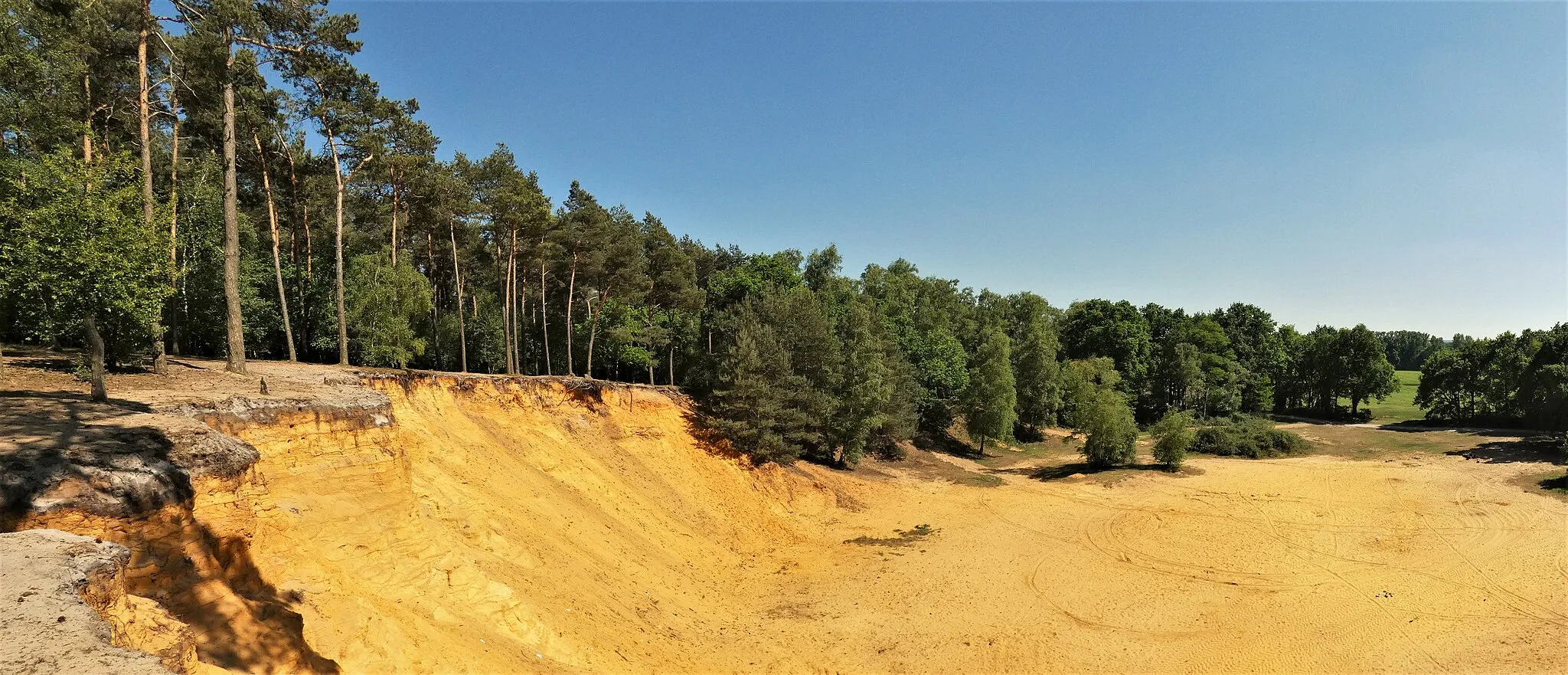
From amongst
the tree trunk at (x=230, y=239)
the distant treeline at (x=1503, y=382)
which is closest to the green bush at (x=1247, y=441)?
the distant treeline at (x=1503, y=382)

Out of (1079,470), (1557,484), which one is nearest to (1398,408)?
(1557,484)

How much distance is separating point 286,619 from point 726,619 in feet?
37.8

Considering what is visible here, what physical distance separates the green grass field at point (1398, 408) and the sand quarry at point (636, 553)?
41047 mm

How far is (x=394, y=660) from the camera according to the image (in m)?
9.90

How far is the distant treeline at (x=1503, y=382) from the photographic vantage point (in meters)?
47.1

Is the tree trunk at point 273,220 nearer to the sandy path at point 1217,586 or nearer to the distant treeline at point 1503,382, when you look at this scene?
the sandy path at point 1217,586

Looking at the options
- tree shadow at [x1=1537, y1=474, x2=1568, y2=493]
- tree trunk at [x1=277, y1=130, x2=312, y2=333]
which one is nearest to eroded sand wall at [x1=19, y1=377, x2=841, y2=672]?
tree trunk at [x1=277, y1=130, x2=312, y2=333]

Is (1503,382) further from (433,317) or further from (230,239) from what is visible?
(433,317)

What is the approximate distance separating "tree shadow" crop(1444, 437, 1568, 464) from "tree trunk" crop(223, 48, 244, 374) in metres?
68.3

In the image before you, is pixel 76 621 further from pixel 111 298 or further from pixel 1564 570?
pixel 1564 570

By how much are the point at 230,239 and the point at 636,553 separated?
53.1 ft

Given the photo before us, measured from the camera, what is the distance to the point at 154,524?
8266mm

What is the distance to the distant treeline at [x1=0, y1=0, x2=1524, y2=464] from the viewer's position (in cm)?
1424

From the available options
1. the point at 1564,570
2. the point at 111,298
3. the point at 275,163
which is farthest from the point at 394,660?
the point at 1564,570
